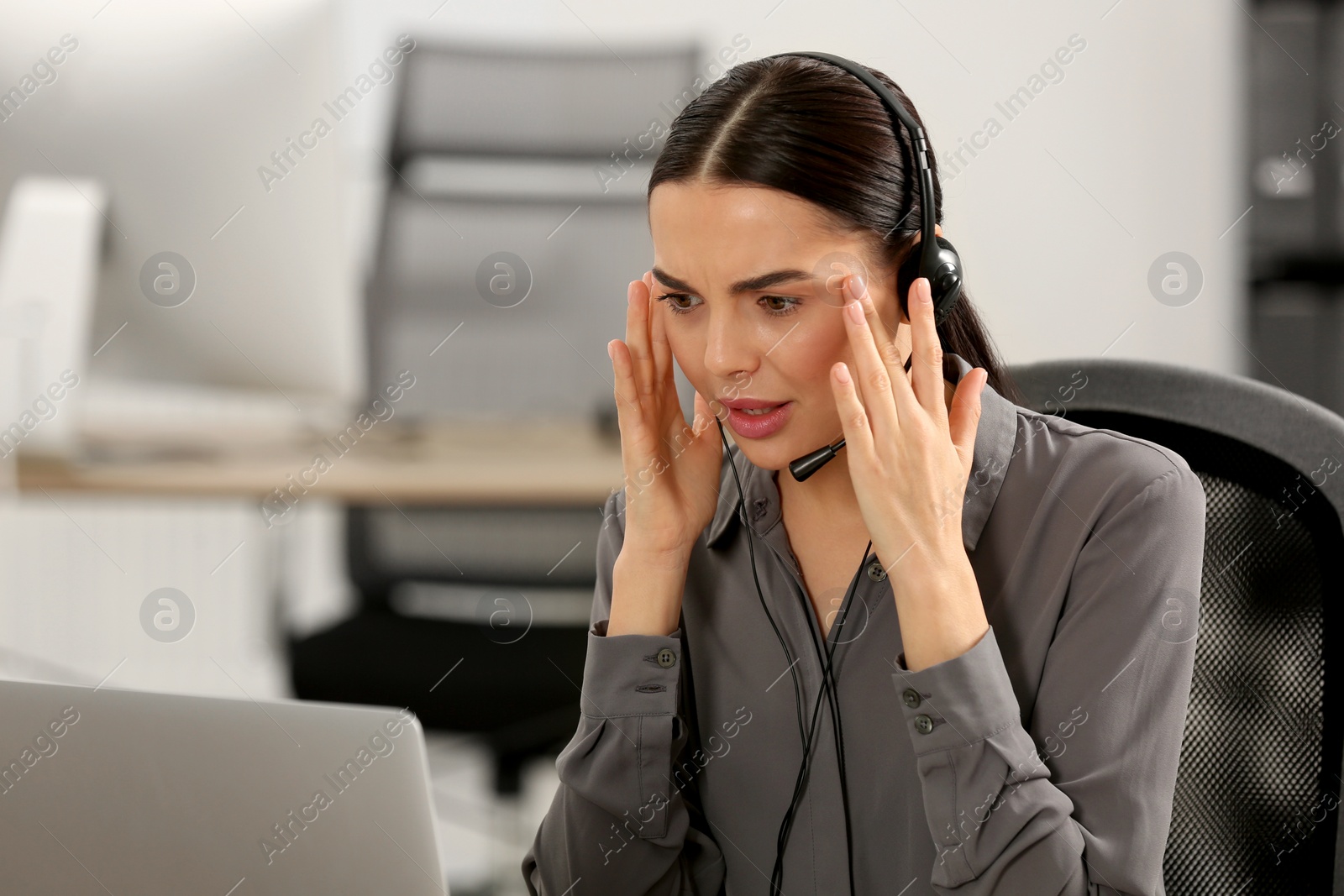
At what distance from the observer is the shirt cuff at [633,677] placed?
945 mm

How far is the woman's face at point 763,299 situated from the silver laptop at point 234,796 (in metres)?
0.48

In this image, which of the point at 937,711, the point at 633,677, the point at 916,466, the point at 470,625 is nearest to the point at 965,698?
the point at 937,711

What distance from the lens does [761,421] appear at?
3.16ft

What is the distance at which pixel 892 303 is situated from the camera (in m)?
0.97

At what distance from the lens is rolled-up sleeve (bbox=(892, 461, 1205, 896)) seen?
0.77 metres

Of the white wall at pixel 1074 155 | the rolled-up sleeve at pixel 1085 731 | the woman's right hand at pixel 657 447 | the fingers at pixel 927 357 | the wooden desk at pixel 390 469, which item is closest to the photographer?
the rolled-up sleeve at pixel 1085 731

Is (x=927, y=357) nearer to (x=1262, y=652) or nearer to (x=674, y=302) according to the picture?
(x=674, y=302)

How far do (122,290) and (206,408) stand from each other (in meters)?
1.99

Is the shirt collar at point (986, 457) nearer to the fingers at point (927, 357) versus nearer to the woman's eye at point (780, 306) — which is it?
the fingers at point (927, 357)

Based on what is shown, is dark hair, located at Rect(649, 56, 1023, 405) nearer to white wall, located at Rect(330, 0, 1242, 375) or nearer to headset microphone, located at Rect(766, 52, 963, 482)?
headset microphone, located at Rect(766, 52, 963, 482)

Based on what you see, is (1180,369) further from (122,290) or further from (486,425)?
(486,425)

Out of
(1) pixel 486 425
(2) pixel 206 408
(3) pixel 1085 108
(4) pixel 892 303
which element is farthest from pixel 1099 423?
(2) pixel 206 408

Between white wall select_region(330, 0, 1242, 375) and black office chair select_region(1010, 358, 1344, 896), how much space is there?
2545 mm

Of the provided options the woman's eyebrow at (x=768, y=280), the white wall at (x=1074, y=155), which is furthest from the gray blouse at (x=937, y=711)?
the white wall at (x=1074, y=155)
